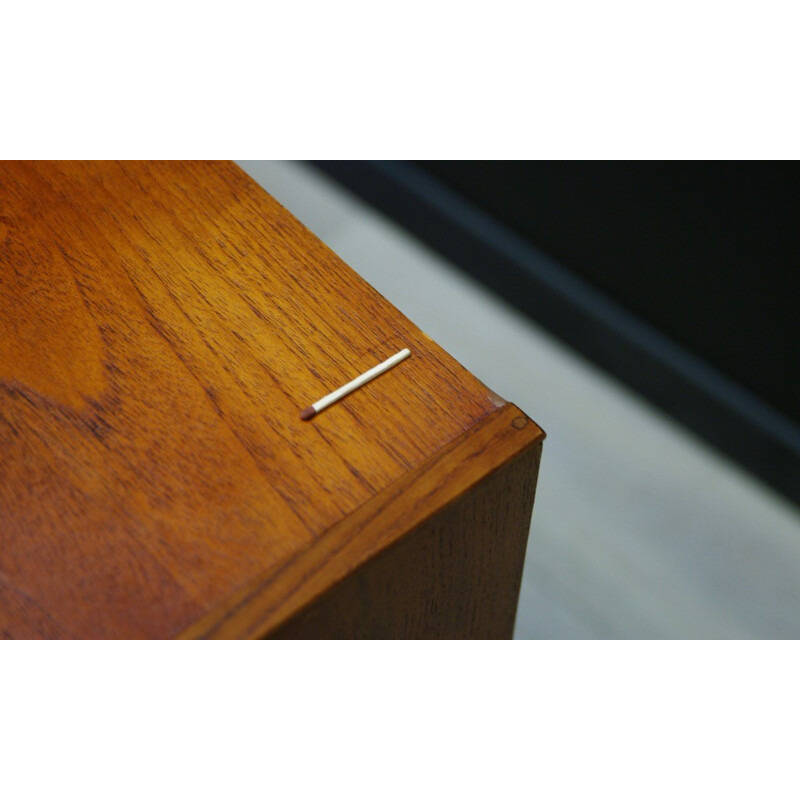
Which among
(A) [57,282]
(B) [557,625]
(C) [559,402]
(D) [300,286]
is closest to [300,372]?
(D) [300,286]

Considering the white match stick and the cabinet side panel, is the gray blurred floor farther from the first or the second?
the white match stick

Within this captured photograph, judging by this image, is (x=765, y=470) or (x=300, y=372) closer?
(x=300, y=372)

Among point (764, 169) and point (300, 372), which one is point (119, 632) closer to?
point (300, 372)

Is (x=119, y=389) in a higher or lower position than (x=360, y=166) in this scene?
lower

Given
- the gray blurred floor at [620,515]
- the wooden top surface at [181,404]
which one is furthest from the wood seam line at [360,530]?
the gray blurred floor at [620,515]

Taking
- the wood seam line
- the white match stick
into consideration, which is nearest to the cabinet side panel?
the wood seam line

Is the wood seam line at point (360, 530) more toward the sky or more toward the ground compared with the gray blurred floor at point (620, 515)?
more toward the ground

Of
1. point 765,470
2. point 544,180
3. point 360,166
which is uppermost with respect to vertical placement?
point 360,166

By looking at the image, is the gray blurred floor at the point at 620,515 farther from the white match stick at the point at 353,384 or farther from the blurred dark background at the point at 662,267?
the white match stick at the point at 353,384
